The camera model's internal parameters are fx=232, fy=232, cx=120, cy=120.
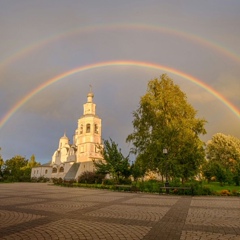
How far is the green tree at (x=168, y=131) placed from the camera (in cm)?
2820

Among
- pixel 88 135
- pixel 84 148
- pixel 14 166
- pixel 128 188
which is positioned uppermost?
pixel 88 135

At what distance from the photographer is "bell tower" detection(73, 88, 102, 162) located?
72625 mm

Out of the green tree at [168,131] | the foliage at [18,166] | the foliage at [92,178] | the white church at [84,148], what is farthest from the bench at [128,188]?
the foliage at [18,166]

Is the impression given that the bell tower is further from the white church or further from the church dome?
the church dome

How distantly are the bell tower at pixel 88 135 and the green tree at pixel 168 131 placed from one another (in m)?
41.2

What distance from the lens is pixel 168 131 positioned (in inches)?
1103

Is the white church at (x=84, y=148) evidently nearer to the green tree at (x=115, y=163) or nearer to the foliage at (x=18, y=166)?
the foliage at (x=18, y=166)

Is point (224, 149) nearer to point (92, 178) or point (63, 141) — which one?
point (92, 178)

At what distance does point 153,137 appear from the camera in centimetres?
3027

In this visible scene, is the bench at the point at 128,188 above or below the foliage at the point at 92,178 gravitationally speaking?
below

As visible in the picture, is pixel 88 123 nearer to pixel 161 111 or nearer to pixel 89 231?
pixel 161 111

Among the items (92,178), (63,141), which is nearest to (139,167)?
(92,178)

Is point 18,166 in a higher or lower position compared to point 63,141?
lower

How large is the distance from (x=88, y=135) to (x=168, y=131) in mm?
48655
